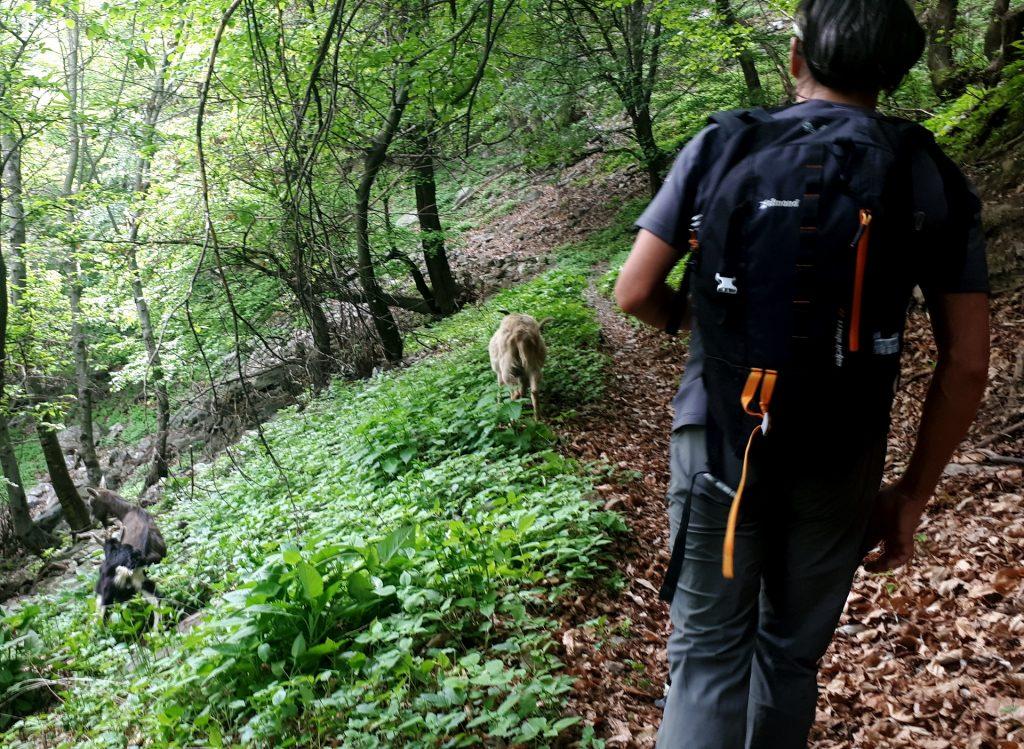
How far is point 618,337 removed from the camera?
37.3 ft

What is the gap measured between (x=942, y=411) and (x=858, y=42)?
936 millimetres

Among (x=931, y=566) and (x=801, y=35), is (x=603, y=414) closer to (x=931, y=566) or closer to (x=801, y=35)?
(x=931, y=566)

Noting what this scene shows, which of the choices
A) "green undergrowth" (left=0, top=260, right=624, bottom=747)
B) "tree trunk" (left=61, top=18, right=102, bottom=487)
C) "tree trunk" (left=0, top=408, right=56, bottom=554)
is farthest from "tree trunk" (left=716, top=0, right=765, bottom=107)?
"tree trunk" (left=0, top=408, right=56, bottom=554)

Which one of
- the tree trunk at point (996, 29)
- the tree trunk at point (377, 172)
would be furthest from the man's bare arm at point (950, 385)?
the tree trunk at point (996, 29)

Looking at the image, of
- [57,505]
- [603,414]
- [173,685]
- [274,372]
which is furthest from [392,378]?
[57,505]

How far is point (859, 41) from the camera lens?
165 centimetres

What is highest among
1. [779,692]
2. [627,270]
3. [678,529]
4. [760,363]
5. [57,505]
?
[627,270]

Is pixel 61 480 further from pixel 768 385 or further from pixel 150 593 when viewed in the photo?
pixel 768 385

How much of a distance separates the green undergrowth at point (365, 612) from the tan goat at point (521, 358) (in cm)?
31

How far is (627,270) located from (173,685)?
3594mm

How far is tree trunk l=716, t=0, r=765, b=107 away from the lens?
41.9 ft

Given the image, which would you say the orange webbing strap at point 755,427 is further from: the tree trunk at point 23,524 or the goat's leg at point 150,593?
the tree trunk at point 23,524

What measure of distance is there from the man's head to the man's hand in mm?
1069

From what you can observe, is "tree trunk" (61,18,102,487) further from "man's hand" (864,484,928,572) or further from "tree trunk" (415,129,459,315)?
"man's hand" (864,484,928,572)
